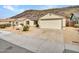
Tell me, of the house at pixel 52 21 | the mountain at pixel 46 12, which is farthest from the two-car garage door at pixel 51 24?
the mountain at pixel 46 12

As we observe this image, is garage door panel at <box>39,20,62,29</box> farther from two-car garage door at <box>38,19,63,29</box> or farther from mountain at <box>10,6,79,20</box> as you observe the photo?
mountain at <box>10,6,79,20</box>

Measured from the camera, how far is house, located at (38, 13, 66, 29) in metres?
2.44

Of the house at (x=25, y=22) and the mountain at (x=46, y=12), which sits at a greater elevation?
the mountain at (x=46, y=12)

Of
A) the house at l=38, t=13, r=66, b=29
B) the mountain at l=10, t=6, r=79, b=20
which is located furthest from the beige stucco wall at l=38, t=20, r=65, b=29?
the mountain at l=10, t=6, r=79, b=20

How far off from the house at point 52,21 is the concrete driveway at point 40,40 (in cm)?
9

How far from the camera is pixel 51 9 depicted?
2393 mm

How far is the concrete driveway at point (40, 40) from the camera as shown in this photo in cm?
237

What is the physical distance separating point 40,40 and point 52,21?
36 centimetres

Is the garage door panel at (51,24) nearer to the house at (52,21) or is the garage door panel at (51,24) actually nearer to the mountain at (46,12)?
the house at (52,21)

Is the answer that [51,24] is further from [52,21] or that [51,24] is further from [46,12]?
[46,12]

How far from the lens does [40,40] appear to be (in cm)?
240

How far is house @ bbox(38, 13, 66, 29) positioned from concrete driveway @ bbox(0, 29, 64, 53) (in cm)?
9
